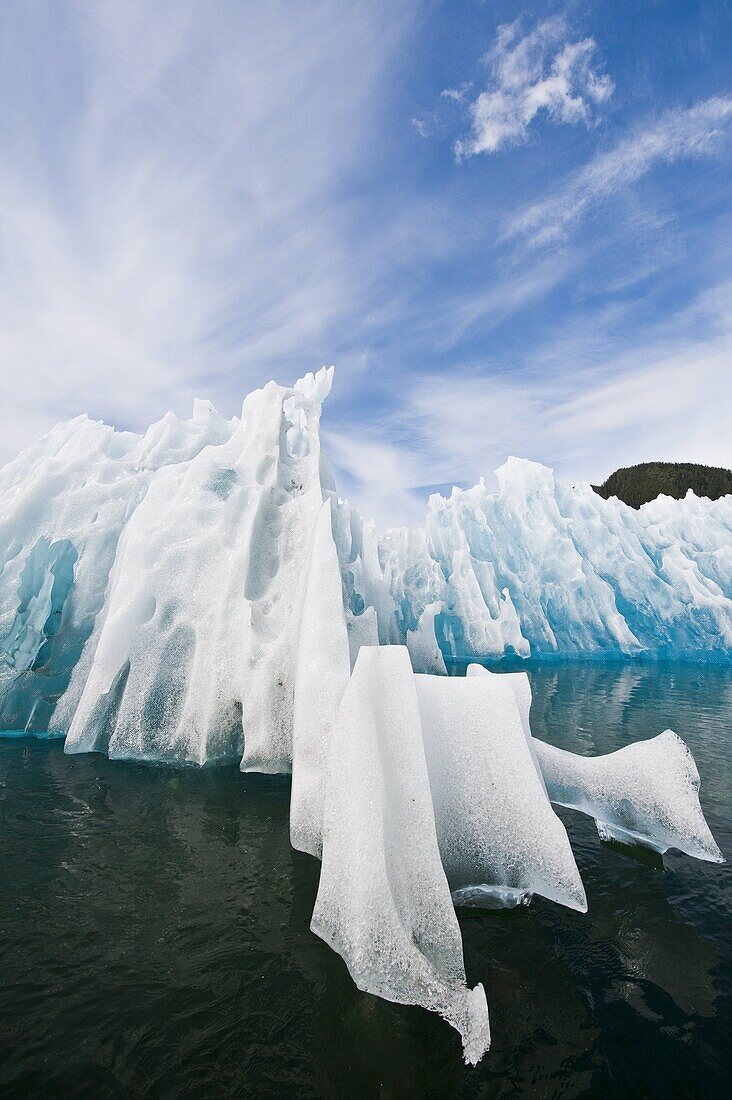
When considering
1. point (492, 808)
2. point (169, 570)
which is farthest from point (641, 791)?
point (169, 570)

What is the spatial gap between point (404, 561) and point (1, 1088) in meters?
25.6

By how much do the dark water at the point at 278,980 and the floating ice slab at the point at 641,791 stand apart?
514mm

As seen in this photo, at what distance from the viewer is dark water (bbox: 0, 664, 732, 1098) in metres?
3.17

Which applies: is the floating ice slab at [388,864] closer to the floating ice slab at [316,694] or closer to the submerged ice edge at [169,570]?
the floating ice slab at [316,694]

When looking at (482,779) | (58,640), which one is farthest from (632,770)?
(58,640)

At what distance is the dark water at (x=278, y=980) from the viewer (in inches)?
125

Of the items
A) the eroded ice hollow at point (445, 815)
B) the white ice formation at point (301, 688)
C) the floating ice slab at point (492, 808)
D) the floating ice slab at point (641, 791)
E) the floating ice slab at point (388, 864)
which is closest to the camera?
the floating ice slab at point (388, 864)

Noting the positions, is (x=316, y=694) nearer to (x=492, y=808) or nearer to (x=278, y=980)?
(x=492, y=808)

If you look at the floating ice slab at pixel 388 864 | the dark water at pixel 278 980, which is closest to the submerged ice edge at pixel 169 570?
the dark water at pixel 278 980

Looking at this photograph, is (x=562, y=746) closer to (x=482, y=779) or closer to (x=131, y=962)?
(x=482, y=779)

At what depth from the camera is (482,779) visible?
4.77m

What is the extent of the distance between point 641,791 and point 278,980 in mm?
3866

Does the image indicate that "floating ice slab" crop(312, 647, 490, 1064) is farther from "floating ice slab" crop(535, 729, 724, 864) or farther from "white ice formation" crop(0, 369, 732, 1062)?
"floating ice slab" crop(535, 729, 724, 864)

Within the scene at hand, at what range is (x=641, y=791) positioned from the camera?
221 inches
